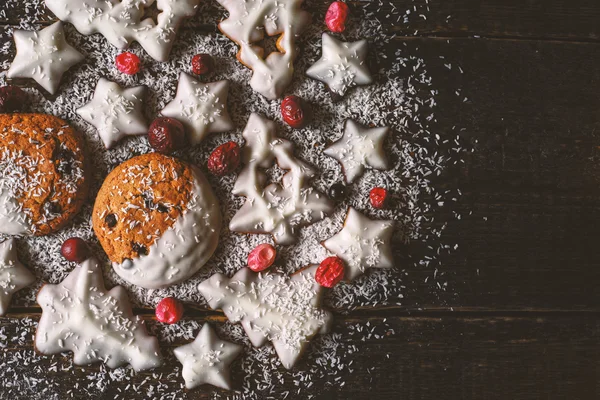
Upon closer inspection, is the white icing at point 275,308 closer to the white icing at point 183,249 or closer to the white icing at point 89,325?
the white icing at point 183,249

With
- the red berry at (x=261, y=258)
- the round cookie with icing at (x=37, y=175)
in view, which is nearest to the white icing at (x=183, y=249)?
the red berry at (x=261, y=258)

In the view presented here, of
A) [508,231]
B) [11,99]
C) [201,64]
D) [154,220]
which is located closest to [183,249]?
[154,220]

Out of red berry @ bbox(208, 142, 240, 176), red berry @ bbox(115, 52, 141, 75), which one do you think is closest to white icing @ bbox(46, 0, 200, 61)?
red berry @ bbox(115, 52, 141, 75)

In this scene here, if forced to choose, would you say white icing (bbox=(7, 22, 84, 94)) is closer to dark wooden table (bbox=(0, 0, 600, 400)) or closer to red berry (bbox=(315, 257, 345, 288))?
dark wooden table (bbox=(0, 0, 600, 400))

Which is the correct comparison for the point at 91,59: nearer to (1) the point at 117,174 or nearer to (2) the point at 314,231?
(1) the point at 117,174

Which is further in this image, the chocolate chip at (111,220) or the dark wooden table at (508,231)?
the dark wooden table at (508,231)

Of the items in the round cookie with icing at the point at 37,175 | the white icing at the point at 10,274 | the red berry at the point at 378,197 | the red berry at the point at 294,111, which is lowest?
the white icing at the point at 10,274
